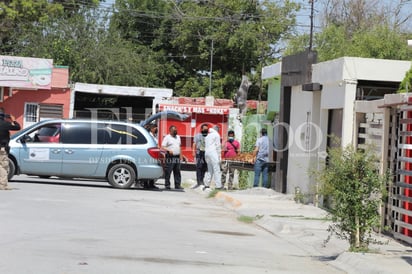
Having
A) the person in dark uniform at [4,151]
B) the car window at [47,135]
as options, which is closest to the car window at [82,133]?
the car window at [47,135]

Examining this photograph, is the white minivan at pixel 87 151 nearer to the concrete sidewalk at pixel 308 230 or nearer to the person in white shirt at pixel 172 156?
the person in white shirt at pixel 172 156

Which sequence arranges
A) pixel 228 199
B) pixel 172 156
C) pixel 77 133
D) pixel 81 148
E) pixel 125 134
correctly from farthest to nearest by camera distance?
1. pixel 172 156
2. pixel 125 134
3. pixel 77 133
4. pixel 81 148
5. pixel 228 199

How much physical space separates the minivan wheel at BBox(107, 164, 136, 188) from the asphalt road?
229 cm

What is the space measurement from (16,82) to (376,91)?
82.8 ft

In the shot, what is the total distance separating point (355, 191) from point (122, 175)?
1140cm

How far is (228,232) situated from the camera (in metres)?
13.6

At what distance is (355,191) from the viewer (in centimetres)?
1066

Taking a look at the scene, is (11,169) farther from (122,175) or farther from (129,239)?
(129,239)

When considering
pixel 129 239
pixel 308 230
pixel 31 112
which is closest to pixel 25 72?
pixel 31 112

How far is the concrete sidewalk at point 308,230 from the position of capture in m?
10.1

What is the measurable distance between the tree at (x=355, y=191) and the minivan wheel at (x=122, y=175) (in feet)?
35.8

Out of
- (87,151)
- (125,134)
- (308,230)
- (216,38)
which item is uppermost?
(216,38)

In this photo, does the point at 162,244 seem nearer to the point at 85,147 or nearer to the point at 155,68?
the point at 85,147

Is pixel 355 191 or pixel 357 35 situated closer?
pixel 355 191
